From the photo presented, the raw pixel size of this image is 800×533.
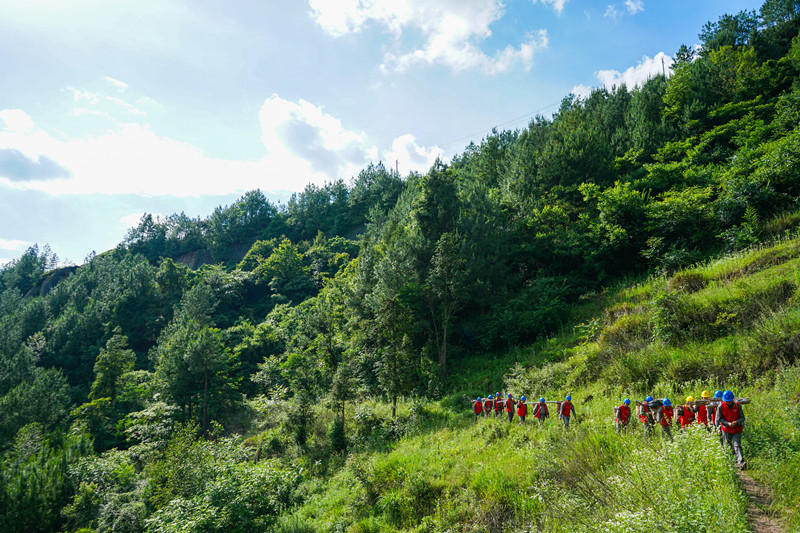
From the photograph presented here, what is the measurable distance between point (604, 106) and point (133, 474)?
5072 cm

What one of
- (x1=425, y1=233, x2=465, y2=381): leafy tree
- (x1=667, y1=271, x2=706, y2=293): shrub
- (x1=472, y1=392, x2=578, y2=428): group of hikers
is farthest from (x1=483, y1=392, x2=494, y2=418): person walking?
(x1=667, y1=271, x2=706, y2=293): shrub

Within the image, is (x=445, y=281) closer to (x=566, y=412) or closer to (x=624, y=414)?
(x=566, y=412)

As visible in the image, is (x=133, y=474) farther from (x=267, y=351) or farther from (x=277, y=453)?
(x=267, y=351)

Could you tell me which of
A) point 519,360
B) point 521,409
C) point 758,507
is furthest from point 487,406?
point 758,507

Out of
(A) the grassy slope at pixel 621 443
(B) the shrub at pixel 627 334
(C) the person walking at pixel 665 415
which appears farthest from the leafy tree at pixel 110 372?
(C) the person walking at pixel 665 415

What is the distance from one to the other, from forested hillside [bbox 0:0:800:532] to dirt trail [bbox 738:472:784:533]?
0.21 meters

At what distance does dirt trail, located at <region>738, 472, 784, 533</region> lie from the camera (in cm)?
416

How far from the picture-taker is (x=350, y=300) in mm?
27188

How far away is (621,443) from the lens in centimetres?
712

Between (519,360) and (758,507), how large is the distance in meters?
14.1

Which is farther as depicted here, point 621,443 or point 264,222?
point 264,222

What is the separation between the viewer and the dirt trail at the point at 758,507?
4.16 m

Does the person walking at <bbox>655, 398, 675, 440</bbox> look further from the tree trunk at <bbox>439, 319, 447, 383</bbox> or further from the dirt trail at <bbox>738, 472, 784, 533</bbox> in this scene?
the tree trunk at <bbox>439, 319, 447, 383</bbox>

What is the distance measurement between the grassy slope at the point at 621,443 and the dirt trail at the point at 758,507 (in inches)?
6.0
